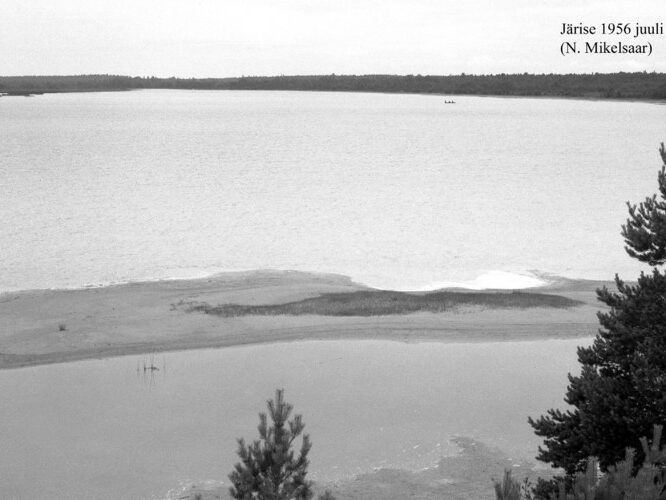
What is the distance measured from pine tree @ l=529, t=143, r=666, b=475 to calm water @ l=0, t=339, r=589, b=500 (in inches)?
142

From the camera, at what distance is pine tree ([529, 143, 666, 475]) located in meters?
8.73

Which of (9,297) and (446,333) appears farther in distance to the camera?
(9,297)

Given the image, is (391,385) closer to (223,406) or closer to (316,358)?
(316,358)

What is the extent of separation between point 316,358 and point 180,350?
8.87 feet

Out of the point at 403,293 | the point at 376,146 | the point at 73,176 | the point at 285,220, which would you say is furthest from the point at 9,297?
the point at 376,146

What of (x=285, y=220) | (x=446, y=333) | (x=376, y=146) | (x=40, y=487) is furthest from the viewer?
(x=376, y=146)

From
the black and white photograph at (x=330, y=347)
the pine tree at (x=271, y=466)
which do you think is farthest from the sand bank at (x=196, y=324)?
the pine tree at (x=271, y=466)

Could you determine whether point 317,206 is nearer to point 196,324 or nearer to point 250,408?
point 196,324

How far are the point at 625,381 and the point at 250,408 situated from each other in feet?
23.6

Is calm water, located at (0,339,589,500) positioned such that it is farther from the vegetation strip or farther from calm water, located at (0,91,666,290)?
calm water, located at (0,91,666,290)

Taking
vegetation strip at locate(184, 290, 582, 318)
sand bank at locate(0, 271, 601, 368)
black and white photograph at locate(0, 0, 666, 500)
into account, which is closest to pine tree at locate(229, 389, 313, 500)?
black and white photograph at locate(0, 0, 666, 500)

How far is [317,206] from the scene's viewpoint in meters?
42.0

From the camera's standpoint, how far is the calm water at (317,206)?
27.7m

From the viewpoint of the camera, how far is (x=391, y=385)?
1594cm
